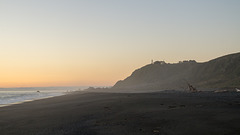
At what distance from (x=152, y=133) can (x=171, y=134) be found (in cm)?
63

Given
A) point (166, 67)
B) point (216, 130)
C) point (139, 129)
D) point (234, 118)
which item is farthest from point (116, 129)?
point (166, 67)

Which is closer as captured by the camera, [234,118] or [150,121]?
[234,118]

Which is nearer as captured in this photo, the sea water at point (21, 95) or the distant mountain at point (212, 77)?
the sea water at point (21, 95)

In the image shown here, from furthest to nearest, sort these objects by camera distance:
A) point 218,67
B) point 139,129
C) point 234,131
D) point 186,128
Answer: point 218,67 < point 139,129 < point 186,128 < point 234,131

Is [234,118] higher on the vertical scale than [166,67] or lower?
lower

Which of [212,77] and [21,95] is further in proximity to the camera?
[21,95]

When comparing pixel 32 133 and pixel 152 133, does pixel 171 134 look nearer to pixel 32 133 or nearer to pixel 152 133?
pixel 152 133

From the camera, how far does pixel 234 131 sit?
6574 millimetres

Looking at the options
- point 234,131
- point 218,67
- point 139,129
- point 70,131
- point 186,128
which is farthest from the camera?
point 218,67

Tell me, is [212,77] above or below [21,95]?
above

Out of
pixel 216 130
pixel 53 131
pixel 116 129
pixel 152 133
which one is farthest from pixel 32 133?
pixel 216 130

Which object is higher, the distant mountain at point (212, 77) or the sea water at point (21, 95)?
Result: the distant mountain at point (212, 77)

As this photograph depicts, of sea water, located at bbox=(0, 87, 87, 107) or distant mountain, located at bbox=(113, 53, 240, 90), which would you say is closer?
sea water, located at bbox=(0, 87, 87, 107)

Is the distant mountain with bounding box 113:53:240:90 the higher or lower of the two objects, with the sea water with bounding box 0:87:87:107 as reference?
higher
